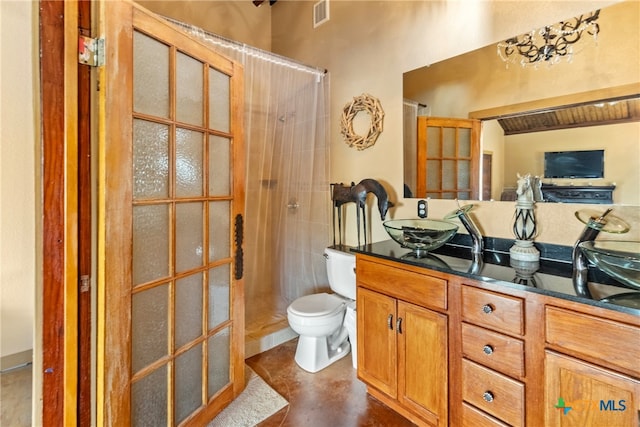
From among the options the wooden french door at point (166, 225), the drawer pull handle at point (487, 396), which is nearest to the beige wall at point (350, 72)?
the wooden french door at point (166, 225)

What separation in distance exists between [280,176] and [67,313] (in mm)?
1715

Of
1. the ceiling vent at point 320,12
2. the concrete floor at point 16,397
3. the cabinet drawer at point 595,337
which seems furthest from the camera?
the ceiling vent at point 320,12

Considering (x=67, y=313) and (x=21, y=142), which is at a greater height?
(x=21, y=142)

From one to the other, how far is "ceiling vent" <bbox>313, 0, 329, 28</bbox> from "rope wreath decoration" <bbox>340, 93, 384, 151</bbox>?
0.91m

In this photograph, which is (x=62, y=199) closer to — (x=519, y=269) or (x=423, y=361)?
(x=423, y=361)

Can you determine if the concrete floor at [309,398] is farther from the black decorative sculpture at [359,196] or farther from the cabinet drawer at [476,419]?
the black decorative sculpture at [359,196]

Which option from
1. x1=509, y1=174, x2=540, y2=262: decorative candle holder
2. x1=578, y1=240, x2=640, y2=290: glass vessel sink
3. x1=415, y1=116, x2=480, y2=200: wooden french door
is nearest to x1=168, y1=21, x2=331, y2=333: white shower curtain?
x1=415, y1=116, x2=480, y2=200: wooden french door

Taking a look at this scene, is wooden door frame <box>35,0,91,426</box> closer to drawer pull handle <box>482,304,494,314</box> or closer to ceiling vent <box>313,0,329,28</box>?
drawer pull handle <box>482,304,494,314</box>

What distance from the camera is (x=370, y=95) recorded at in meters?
2.28

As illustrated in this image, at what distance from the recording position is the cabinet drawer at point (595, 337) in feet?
2.90

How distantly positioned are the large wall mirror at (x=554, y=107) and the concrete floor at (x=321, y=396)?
4.42 feet

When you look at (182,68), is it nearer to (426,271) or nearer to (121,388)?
(121,388)

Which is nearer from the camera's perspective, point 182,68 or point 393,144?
point 182,68

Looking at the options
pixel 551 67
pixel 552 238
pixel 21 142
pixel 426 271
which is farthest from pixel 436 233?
pixel 21 142
